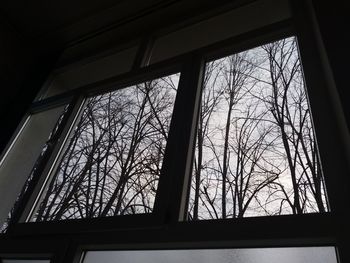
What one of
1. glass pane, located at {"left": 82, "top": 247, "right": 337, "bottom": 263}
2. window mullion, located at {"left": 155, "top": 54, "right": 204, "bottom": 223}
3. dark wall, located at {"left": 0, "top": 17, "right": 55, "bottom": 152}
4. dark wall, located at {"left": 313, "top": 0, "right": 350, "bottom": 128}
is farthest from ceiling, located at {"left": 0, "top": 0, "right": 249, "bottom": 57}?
glass pane, located at {"left": 82, "top": 247, "right": 337, "bottom": 263}

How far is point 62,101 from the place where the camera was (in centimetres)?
266

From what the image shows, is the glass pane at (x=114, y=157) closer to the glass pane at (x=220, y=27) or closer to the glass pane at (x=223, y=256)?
the glass pane at (x=223, y=256)

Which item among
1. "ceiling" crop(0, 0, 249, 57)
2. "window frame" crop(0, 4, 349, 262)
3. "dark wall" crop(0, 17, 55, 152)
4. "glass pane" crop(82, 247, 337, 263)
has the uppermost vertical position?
"ceiling" crop(0, 0, 249, 57)

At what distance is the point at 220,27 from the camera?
2406mm

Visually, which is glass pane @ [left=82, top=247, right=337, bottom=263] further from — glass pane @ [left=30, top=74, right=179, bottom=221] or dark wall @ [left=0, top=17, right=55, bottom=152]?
dark wall @ [left=0, top=17, right=55, bottom=152]

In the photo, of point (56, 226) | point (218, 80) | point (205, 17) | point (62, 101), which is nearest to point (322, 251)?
point (218, 80)

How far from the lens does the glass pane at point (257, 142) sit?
52.2 inches

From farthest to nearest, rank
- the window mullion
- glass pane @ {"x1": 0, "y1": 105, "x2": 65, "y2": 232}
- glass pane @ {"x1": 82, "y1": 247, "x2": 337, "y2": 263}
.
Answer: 1. glass pane @ {"x1": 0, "y1": 105, "x2": 65, "y2": 232}
2. the window mullion
3. glass pane @ {"x1": 82, "y1": 247, "x2": 337, "y2": 263}

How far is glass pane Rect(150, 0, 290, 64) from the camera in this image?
7.21ft

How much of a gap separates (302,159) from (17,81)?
277 cm

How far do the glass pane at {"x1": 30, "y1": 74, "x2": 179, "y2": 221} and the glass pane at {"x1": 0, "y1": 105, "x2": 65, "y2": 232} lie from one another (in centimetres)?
29

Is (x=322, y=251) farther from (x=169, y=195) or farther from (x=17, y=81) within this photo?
(x=17, y=81)

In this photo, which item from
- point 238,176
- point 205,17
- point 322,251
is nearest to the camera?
point 322,251

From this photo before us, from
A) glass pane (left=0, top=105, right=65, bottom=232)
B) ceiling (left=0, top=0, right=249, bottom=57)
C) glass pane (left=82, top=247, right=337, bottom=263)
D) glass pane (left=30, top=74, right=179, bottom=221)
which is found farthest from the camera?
ceiling (left=0, top=0, right=249, bottom=57)
